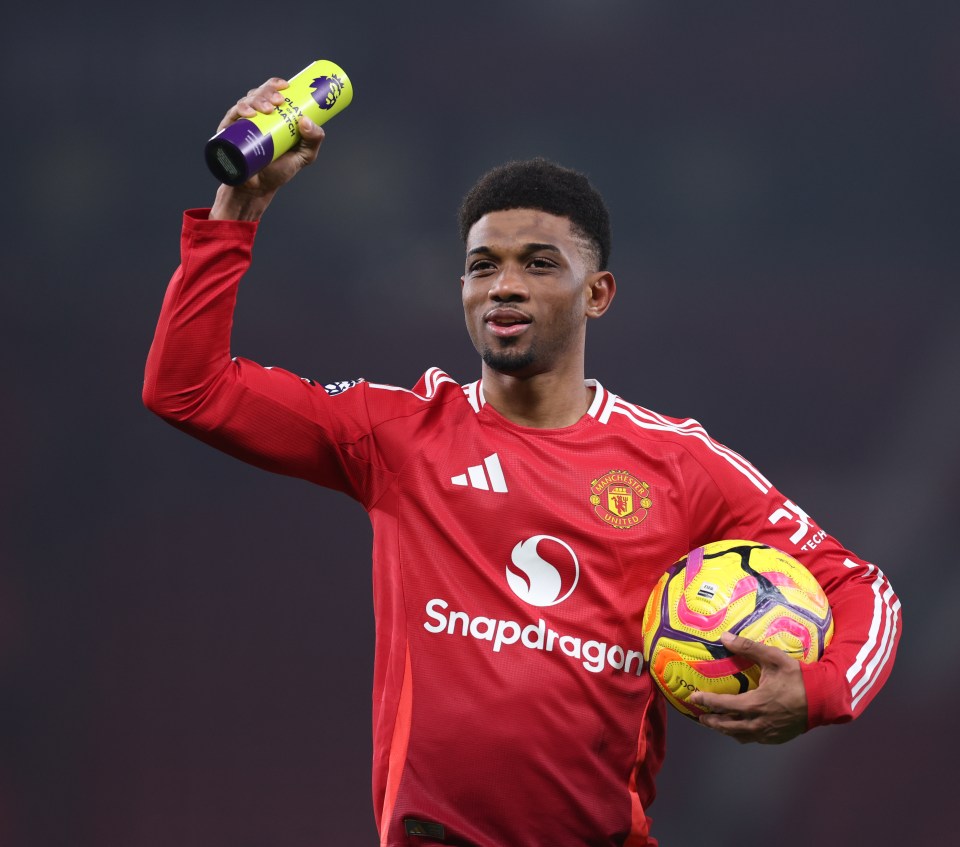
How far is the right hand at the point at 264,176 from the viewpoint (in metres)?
1.75

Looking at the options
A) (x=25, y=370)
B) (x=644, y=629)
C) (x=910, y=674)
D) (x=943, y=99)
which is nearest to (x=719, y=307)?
(x=943, y=99)

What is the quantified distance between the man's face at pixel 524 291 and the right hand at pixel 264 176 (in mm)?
381

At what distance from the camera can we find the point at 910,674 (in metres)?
3.29

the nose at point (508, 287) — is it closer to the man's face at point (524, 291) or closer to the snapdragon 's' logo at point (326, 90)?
the man's face at point (524, 291)

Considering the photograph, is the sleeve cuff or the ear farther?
the ear

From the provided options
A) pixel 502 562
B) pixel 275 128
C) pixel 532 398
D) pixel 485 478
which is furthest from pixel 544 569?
pixel 275 128

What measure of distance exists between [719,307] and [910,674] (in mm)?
1193

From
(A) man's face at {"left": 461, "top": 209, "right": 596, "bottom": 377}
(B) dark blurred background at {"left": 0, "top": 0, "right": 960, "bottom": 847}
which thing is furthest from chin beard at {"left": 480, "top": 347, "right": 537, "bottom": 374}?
(B) dark blurred background at {"left": 0, "top": 0, "right": 960, "bottom": 847}

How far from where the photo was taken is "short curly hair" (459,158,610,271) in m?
2.08

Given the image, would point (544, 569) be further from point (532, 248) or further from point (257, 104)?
point (257, 104)

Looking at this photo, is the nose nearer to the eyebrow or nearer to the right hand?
the eyebrow

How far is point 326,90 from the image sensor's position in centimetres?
182

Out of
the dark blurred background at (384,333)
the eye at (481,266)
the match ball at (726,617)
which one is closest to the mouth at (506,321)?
the eye at (481,266)

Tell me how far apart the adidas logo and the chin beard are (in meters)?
0.16
